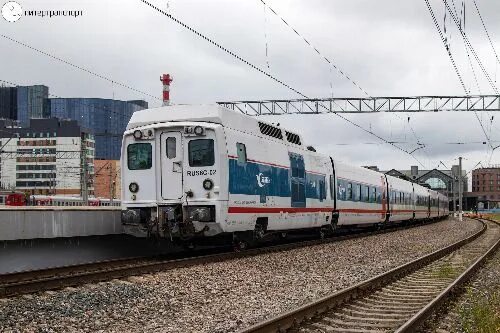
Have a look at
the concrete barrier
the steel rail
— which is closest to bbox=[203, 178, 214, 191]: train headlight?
the concrete barrier

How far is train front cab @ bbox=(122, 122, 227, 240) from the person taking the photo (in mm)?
15195

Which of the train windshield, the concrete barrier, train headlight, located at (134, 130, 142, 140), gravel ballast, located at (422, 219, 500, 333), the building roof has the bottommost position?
gravel ballast, located at (422, 219, 500, 333)

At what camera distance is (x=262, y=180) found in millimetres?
17516

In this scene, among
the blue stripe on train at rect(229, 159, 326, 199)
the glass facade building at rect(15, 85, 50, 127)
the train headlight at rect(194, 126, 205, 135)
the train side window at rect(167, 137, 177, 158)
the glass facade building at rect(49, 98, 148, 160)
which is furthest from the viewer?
the glass facade building at rect(15, 85, 50, 127)

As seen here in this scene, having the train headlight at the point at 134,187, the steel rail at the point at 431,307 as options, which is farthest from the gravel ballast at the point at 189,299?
the train headlight at the point at 134,187

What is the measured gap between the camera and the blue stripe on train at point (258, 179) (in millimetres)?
15836

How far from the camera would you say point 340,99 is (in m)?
36.2

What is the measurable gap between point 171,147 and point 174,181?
0.95 m

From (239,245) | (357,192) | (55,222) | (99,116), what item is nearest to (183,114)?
(239,245)

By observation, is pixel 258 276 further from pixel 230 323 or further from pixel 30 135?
pixel 30 135

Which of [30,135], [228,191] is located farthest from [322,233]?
[30,135]

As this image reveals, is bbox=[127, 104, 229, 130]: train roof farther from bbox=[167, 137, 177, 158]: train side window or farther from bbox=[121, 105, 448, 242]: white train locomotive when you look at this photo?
bbox=[167, 137, 177, 158]: train side window

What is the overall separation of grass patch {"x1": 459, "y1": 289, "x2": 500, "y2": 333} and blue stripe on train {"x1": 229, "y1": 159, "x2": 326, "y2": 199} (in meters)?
6.84

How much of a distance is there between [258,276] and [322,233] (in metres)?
12.0
